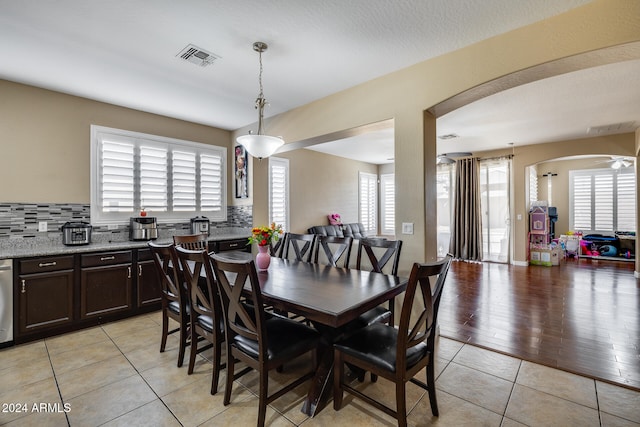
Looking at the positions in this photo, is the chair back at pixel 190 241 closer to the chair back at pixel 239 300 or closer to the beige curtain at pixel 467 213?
the chair back at pixel 239 300

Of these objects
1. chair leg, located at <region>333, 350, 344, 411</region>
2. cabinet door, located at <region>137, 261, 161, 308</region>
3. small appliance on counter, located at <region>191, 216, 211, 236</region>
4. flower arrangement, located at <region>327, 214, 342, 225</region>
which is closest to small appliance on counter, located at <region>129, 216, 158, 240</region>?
cabinet door, located at <region>137, 261, 161, 308</region>

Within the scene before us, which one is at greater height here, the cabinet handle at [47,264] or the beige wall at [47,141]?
the beige wall at [47,141]

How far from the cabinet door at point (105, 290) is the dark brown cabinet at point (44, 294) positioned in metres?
0.12

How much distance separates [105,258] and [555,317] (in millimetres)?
5408

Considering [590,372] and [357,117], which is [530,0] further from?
[590,372]

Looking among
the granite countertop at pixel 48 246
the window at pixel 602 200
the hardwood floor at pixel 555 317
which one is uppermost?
the window at pixel 602 200

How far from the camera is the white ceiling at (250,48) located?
2.14m

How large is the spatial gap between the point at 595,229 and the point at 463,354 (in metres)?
8.15

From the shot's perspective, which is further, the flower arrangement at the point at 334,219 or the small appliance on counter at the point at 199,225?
the flower arrangement at the point at 334,219

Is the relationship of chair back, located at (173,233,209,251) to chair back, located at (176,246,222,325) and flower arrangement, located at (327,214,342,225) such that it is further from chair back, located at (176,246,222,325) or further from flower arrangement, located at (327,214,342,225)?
flower arrangement, located at (327,214,342,225)

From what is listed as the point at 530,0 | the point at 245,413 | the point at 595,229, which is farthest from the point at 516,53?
the point at 595,229

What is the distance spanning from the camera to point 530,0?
6.68 feet

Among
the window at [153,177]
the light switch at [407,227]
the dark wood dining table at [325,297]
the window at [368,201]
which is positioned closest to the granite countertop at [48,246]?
the window at [153,177]

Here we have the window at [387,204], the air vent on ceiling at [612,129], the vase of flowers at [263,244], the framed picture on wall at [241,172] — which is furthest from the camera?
the window at [387,204]
